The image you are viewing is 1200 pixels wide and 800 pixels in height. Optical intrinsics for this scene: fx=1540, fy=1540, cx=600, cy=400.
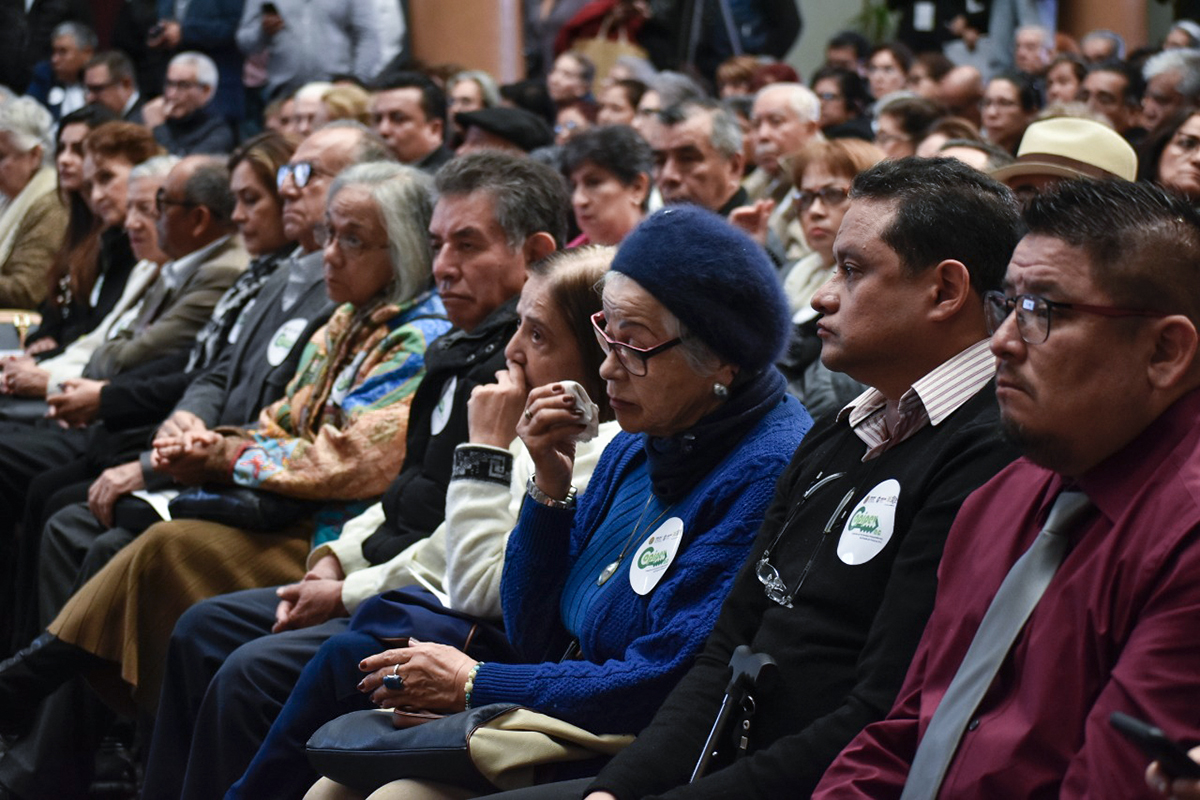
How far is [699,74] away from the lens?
10.8m

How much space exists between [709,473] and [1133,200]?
1.02 m

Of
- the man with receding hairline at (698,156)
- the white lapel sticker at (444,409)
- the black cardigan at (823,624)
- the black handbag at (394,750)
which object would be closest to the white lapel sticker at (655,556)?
the black cardigan at (823,624)

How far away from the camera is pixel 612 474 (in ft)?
10.2

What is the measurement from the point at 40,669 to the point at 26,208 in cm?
437

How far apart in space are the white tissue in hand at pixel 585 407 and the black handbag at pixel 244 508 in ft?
4.65

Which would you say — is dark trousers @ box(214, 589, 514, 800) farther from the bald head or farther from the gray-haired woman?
the gray-haired woman

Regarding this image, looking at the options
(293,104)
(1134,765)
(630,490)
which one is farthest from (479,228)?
(293,104)

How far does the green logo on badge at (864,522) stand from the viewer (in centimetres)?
232

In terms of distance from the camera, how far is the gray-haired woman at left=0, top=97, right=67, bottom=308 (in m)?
7.58

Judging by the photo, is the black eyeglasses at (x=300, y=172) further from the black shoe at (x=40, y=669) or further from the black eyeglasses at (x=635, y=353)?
the black eyeglasses at (x=635, y=353)

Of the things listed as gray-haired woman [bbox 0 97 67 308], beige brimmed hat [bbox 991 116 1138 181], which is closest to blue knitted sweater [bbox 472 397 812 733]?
beige brimmed hat [bbox 991 116 1138 181]

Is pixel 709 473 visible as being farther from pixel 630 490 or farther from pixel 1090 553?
pixel 1090 553

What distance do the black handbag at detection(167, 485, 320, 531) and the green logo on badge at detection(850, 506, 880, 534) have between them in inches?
90.0

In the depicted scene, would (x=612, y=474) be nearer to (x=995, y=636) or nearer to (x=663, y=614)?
(x=663, y=614)
